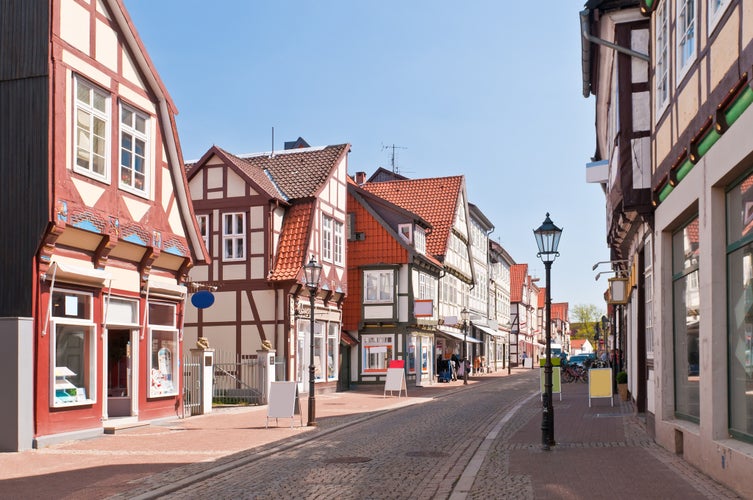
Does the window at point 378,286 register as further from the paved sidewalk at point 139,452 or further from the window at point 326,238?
the paved sidewalk at point 139,452

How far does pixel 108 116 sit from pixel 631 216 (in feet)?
34.4

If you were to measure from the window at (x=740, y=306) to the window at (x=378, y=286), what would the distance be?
30322 mm

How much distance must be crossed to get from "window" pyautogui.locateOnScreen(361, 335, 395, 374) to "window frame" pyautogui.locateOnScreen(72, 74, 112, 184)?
2412 centimetres

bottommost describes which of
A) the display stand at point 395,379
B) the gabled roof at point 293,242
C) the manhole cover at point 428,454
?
the display stand at point 395,379

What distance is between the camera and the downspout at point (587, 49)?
15.1 meters

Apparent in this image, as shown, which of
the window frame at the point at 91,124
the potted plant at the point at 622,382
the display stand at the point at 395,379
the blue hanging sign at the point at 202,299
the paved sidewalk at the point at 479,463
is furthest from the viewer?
the display stand at the point at 395,379

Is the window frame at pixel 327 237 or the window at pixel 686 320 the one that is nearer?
the window at pixel 686 320

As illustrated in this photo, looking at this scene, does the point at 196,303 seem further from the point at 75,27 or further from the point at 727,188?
the point at 727,188

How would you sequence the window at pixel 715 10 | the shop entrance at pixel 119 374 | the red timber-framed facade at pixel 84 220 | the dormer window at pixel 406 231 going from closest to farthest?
the window at pixel 715 10, the red timber-framed facade at pixel 84 220, the shop entrance at pixel 119 374, the dormer window at pixel 406 231

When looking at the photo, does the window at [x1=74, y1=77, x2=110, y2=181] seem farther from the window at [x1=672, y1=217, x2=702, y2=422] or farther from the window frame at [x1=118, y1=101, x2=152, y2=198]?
the window at [x1=672, y1=217, x2=702, y2=422]

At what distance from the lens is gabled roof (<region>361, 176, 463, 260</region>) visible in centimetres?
4772

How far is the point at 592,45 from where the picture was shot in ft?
63.9

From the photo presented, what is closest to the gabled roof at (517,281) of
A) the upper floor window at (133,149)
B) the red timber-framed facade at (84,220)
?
the red timber-framed facade at (84,220)

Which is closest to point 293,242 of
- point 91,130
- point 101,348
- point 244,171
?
point 244,171
